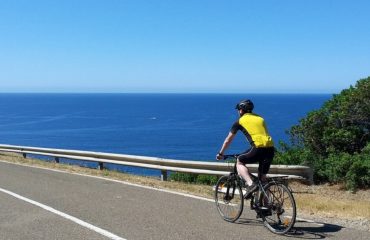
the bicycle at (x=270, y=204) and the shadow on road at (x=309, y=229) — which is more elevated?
the bicycle at (x=270, y=204)

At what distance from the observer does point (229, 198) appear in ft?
24.4

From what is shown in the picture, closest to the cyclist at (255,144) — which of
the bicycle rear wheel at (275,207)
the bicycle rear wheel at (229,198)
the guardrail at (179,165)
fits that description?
the bicycle rear wheel at (275,207)

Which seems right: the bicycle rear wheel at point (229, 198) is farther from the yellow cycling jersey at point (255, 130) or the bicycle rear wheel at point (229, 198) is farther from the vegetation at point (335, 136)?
the vegetation at point (335, 136)

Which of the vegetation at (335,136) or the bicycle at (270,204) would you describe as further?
the vegetation at (335,136)

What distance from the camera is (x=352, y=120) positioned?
42.6 feet

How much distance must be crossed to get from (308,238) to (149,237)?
6.45 ft

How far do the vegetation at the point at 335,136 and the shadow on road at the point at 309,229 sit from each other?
458 centimetres

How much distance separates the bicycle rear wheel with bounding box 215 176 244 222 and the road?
5.6 inches

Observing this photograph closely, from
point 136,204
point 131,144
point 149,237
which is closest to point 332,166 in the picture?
point 136,204

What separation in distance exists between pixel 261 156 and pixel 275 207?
702 mm

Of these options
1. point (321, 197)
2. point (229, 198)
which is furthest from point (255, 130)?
point (321, 197)

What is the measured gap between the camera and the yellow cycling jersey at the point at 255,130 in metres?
6.65

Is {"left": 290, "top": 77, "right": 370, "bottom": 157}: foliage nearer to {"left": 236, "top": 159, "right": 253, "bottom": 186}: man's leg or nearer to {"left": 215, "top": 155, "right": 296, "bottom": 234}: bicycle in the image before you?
{"left": 215, "top": 155, "right": 296, "bottom": 234}: bicycle

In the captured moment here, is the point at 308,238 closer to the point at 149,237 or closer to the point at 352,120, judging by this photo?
the point at 149,237
